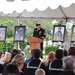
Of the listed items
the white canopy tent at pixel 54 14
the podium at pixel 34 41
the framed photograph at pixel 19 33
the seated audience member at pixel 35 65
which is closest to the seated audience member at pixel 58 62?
the seated audience member at pixel 35 65

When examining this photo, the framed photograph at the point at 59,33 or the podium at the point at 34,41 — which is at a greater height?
the framed photograph at the point at 59,33

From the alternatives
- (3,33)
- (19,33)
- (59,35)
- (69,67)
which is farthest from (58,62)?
(3,33)

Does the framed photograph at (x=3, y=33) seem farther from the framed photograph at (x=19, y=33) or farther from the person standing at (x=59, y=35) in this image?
the person standing at (x=59, y=35)

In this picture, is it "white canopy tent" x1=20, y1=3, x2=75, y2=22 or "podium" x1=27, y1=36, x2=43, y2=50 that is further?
"white canopy tent" x1=20, y1=3, x2=75, y2=22

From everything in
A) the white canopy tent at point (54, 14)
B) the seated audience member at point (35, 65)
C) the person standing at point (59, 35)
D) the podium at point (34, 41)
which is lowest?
the seated audience member at point (35, 65)

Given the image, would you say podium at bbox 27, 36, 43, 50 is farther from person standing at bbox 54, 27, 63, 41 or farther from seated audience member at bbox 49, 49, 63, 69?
seated audience member at bbox 49, 49, 63, 69

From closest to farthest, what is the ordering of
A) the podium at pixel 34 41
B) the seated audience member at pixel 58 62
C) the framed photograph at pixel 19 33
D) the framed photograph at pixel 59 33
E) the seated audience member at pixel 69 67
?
the seated audience member at pixel 69 67
the seated audience member at pixel 58 62
the framed photograph at pixel 59 33
the podium at pixel 34 41
the framed photograph at pixel 19 33

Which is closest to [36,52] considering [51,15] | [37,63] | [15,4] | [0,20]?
[37,63]

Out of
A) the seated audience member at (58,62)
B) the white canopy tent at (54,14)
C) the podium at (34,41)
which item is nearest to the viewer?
the seated audience member at (58,62)

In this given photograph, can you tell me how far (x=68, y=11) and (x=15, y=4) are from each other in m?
2.41

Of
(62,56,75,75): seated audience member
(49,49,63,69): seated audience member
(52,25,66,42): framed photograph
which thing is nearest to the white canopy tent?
(52,25,66,42): framed photograph

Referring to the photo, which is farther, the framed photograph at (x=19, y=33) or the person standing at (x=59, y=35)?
the framed photograph at (x=19, y=33)

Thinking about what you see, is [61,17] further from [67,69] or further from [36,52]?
[67,69]

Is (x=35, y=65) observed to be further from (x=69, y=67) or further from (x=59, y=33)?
(x=59, y=33)
